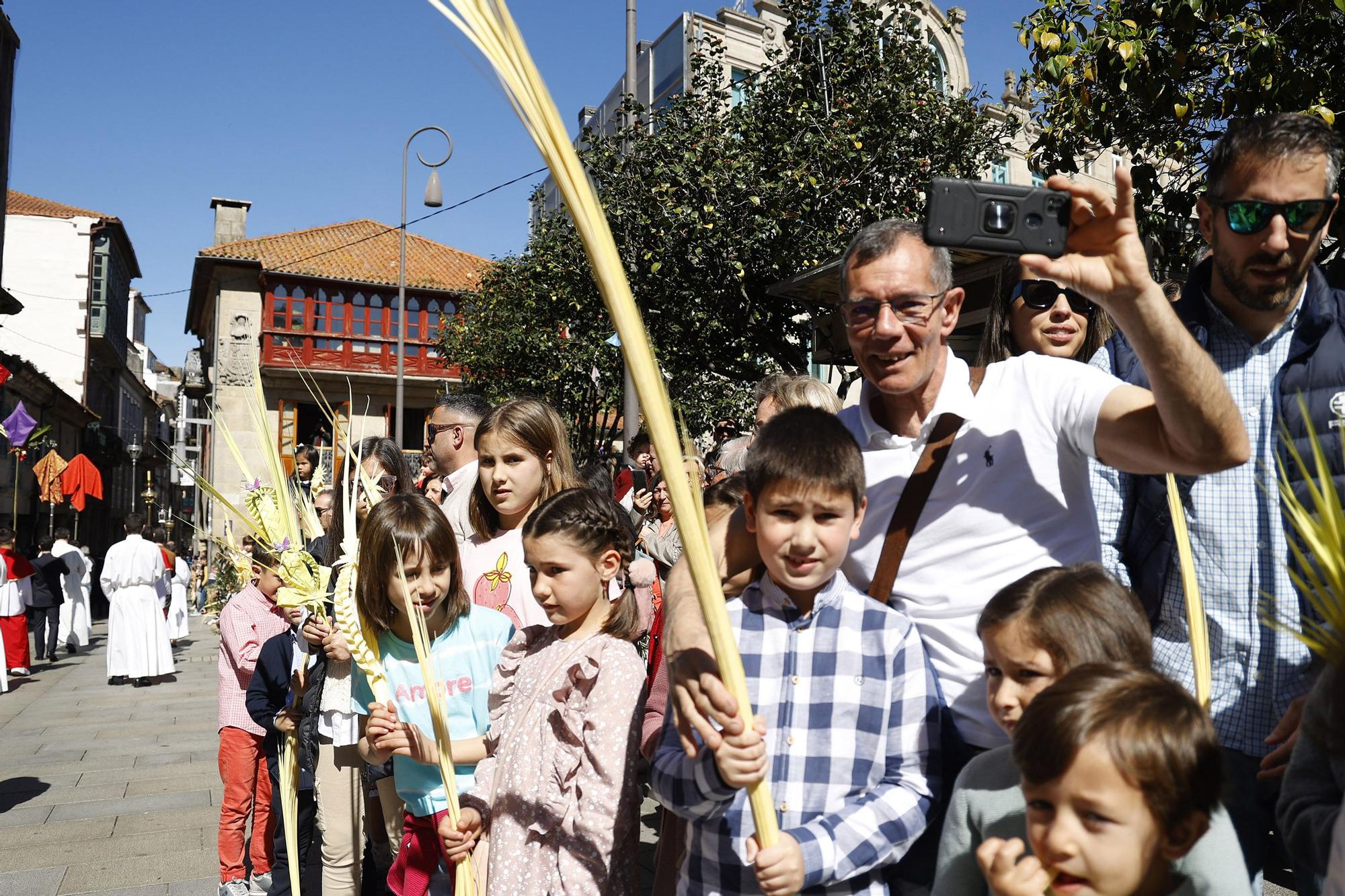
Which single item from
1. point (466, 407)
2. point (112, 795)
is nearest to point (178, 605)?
point (112, 795)

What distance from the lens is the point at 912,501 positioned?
6.90 ft

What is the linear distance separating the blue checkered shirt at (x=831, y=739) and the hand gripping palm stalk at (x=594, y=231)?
0.56 meters

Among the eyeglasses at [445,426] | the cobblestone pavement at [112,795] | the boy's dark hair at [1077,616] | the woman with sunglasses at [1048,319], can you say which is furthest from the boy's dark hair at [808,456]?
the cobblestone pavement at [112,795]

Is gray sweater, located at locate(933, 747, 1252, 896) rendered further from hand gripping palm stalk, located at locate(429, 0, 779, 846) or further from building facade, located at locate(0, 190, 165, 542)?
building facade, located at locate(0, 190, 165, 542)

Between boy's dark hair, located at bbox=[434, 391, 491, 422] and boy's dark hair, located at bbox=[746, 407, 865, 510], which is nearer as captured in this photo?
boy's dark hair, located at bbox=[746, 407, 865, 510]

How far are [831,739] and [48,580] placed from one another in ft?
57.3

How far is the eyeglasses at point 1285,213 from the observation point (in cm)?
202

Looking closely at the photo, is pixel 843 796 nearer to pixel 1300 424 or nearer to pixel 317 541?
pixel 1300 424

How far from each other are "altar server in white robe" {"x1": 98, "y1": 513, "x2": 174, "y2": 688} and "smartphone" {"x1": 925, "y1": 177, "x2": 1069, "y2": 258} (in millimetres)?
14478

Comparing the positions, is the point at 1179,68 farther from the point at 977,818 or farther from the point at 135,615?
the point at 135,615

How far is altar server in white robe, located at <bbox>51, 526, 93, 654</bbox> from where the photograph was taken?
1820 centimetres

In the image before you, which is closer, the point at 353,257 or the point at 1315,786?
the point at 1315,786

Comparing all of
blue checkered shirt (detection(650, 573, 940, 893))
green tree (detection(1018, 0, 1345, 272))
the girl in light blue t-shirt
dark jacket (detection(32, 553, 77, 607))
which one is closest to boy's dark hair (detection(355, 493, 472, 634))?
the girl in light blue t-shirt

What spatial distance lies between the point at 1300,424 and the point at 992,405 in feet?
1.99
